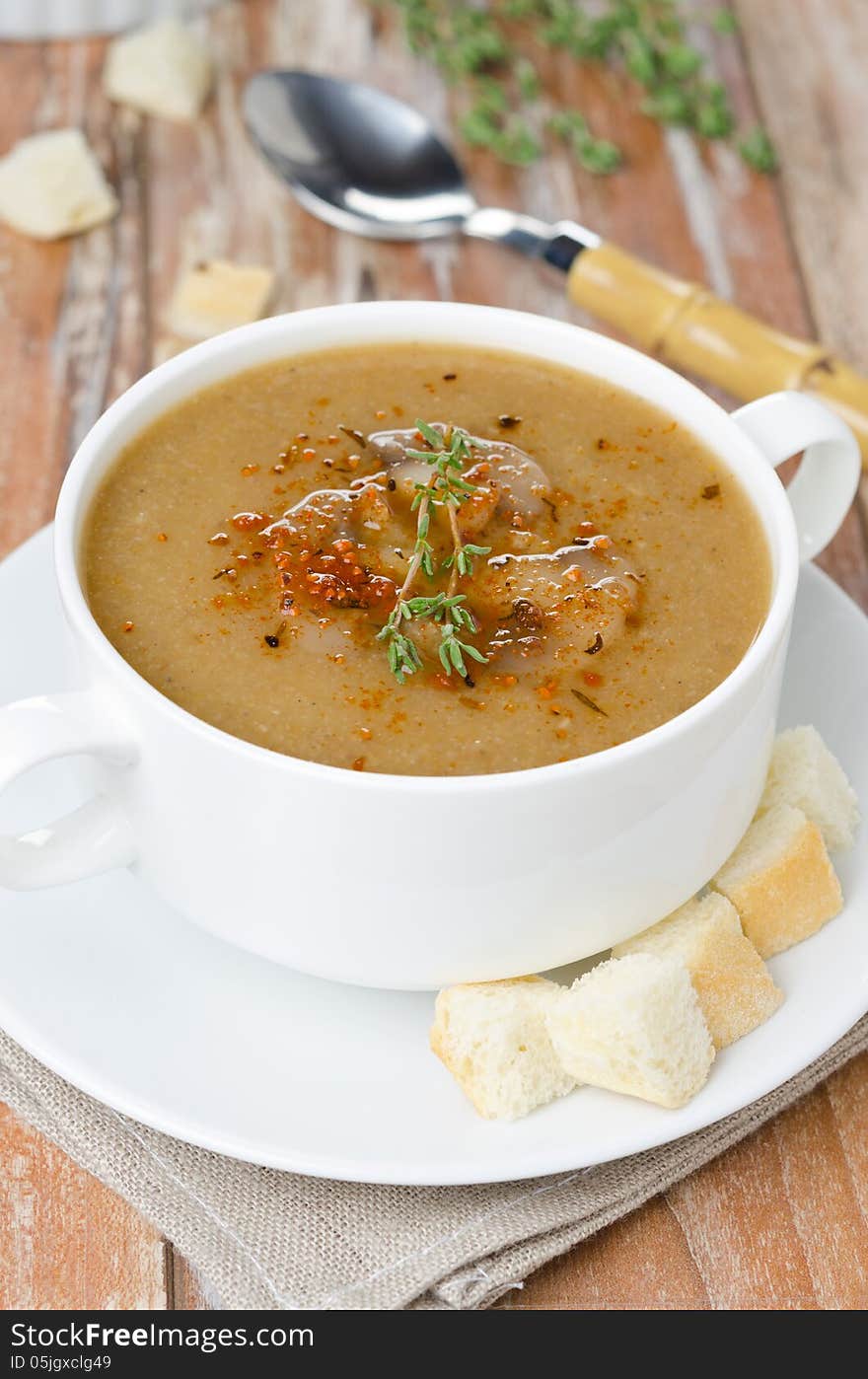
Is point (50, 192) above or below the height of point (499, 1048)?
below

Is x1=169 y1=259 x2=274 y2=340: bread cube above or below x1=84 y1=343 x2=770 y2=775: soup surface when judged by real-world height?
below

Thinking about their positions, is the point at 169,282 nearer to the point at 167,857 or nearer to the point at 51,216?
the point at 51,216

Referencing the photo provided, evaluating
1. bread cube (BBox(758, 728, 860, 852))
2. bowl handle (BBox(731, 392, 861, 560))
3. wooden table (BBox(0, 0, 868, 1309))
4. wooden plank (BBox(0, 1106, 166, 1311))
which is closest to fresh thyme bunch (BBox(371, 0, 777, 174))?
wooden table (BBox(0, 0, 868, 1309))

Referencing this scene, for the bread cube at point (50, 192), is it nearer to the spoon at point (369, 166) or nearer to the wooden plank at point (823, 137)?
the spoon at point (369, 166)

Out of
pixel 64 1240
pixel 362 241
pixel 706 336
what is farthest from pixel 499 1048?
pixel 362 241

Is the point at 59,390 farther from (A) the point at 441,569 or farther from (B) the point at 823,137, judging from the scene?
(B) the point at 823,137

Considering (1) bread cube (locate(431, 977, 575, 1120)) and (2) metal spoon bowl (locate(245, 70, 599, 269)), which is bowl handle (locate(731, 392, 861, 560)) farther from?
(2) metal spoon bowl (locate(245, 70, 599, 269))

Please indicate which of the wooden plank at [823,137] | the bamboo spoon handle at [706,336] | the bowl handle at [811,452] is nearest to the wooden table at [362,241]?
the wooden plank at [823,137]
